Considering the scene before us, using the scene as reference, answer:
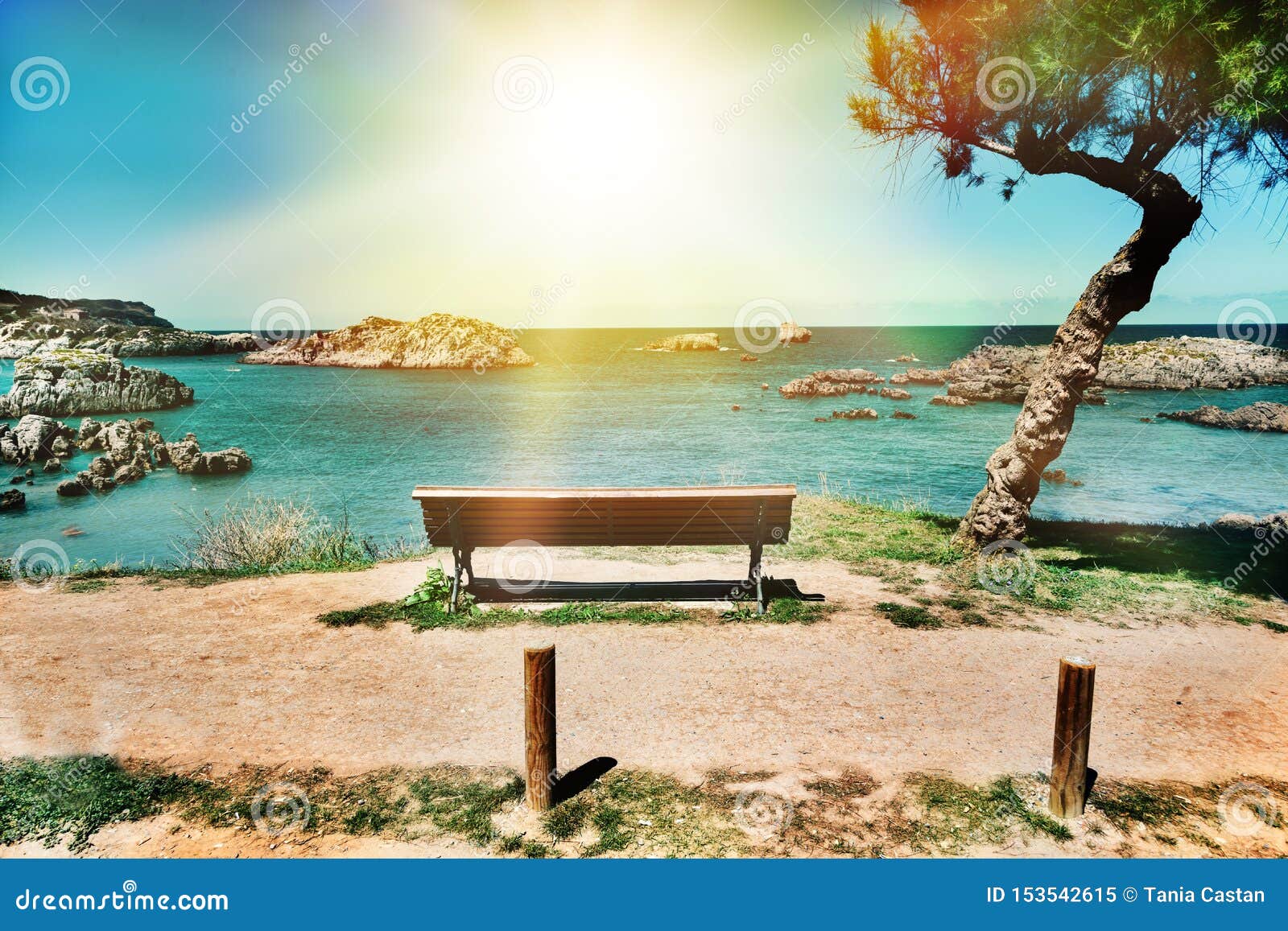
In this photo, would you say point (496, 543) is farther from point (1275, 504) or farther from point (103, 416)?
point (103, 416)

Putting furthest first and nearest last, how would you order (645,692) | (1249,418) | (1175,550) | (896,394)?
(896,394) < (1249,418) < (1175,550) < (645,692)

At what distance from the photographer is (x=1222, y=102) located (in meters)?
7.71

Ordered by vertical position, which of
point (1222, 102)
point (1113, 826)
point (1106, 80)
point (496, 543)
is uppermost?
point (1106, 80)

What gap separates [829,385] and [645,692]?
5753 centimetres

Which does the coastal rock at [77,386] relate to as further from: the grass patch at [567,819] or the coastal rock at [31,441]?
the grass patch at [567,819]

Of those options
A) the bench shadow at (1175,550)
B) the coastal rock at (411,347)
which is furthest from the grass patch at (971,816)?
the coastal rock at (411,347)

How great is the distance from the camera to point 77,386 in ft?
138

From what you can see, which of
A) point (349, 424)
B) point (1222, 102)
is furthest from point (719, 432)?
point (1222, 102)

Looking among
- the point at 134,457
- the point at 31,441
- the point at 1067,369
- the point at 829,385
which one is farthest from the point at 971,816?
the point at 829,385

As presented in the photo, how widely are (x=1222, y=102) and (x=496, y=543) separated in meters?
9.07

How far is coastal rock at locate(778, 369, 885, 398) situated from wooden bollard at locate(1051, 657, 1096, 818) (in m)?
51.8

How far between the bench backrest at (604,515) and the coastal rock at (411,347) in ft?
287

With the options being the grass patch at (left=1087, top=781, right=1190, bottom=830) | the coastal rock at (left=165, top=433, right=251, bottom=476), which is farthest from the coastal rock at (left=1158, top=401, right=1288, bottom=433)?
the coastal rock at (left=165, top=433, right=251, bottom=476)

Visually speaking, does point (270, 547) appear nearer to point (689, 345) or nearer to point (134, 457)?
point (134, 457)
